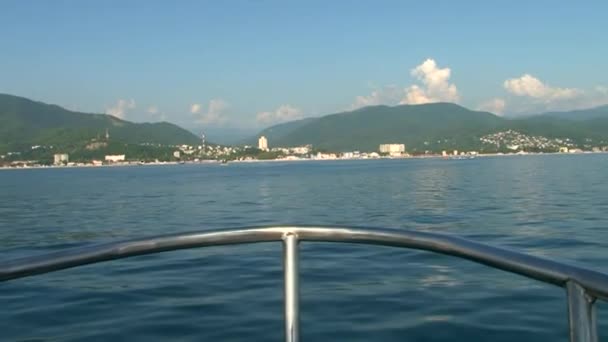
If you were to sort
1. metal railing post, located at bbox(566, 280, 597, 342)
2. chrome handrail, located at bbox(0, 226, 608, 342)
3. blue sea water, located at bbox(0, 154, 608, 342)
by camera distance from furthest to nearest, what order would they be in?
blue sea water, located at bbox(0, 154, 608, 342)
chrome handrail, located at bbox(0, 226, 608, 342)
metal railing post, located at bbox(566, 280, 597, 342)

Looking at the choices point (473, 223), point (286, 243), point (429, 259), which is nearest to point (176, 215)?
point (473, 223)

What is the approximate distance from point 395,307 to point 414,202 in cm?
2389

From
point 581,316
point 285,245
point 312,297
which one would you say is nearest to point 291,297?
point 285,245

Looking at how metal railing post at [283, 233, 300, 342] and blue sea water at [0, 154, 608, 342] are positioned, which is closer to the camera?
metal railing post at [283, 233, 300, 342]

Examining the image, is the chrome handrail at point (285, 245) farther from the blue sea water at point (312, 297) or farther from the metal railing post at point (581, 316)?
the blue sea water at point (312, 297)

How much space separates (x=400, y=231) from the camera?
84.4 inches

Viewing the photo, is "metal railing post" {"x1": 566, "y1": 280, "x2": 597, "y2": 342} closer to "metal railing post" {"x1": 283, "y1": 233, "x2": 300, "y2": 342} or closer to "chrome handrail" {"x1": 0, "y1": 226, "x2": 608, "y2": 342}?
"chrome handrail" {"x1": 0, "y1": 226, "x2": 608, "y2": 342}

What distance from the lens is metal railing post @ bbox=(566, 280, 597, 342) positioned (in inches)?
59.7

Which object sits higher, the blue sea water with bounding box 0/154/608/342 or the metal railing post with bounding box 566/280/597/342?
the metal railing post with bounding box 566/280/597/342

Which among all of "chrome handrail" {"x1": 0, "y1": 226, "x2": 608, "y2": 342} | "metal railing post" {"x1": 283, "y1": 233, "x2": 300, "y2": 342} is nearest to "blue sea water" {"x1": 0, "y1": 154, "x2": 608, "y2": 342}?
"chrome handrail" {"x1": 0, "y1": 226, "x2": 608, "y2": 342}

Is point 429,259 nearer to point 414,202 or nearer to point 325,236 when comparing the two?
point 325,236

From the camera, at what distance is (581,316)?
1524mm

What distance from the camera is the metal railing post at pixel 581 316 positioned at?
1518 millimetres

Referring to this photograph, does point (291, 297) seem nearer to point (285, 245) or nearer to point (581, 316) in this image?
point (285, 245)
